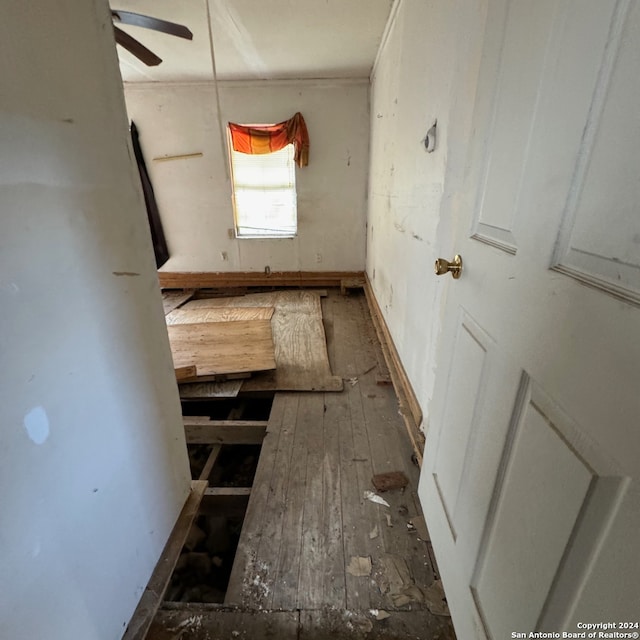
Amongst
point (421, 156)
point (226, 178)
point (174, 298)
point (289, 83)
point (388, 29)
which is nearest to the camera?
point (421, 156)

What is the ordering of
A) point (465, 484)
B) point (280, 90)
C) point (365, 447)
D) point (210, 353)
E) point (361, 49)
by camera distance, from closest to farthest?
point (465, 484), point (365, 447), point (210, 353), point (361, 49), point (280, 90)

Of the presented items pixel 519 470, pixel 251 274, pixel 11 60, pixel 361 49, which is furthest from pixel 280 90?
pixel 519 470

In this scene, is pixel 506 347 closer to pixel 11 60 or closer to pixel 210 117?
pixel 11 60

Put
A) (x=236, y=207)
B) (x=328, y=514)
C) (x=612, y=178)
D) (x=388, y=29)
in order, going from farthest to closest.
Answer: (x=236, y=207) → (x=388, y=29) → (x=328, y=514) → (x=612, y=178)

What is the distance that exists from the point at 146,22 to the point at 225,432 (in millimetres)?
2252

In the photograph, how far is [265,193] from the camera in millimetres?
4633

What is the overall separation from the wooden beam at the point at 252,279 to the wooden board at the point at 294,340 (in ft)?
0.85

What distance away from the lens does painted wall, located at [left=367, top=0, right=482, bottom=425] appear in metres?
1.26

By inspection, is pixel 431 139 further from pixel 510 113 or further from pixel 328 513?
pixel 328 513

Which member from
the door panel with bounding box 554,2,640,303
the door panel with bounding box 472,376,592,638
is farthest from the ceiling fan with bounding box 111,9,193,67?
the door panel with bounding box 472,376,592,638

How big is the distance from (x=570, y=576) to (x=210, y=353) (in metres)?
2.56

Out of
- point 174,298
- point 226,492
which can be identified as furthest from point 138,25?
point 174,298

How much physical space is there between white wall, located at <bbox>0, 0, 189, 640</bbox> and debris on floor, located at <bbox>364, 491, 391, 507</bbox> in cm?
94

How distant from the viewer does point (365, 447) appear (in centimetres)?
190
